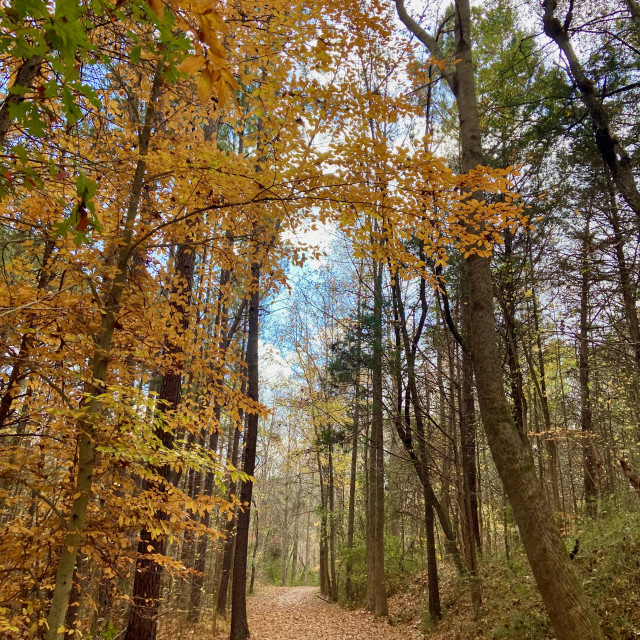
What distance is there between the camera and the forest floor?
893 centimetres

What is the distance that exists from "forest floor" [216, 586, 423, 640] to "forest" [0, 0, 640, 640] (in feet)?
0.56

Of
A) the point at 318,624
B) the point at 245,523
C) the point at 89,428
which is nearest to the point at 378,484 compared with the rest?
the point at 245,523

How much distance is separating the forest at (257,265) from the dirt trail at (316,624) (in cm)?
16

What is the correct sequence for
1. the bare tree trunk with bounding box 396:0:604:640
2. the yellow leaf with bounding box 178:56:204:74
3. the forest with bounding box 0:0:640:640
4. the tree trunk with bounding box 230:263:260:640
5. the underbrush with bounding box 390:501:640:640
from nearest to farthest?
the yellow leaf with bounding box 178:56:204:74 → the forest with bounding box 0:0:640:640 → the bare tree trunk with bounding box 396:0:604:640 → the underbrush with bounding box 390:501:640:640 → the tree trunk with bounding box 230:263:260:640

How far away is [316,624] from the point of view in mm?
10891

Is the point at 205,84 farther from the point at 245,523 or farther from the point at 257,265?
the point at 245,523

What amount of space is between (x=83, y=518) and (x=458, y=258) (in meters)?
8.26

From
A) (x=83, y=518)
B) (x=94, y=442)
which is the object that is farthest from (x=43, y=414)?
(x=83, y=518)

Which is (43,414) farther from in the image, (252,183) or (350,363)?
(350,363)

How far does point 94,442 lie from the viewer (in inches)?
124

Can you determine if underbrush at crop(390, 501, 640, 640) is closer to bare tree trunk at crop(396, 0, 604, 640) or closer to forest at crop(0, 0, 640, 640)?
forest at crop(0, 0, 640, 640)

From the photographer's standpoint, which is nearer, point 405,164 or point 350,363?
point 405,164

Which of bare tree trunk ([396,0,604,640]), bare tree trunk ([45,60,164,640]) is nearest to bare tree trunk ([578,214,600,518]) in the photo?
bare tree trunk ([396,0,604,640])

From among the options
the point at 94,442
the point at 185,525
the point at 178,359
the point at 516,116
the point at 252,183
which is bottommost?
the point at 185,525
